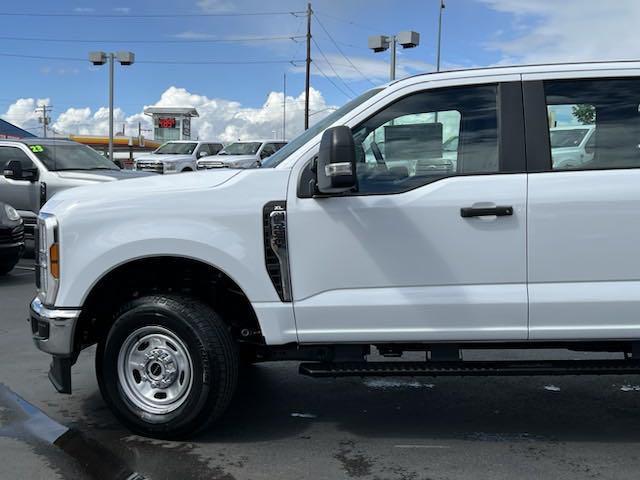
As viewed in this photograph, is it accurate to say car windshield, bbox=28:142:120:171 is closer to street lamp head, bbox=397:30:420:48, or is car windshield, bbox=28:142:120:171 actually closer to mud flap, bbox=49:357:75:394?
mud flap, bbox=49:357:75:394

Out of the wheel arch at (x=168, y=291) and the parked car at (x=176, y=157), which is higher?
the parked car at (x=176, y=157)

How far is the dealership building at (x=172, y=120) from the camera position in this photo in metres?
56.4

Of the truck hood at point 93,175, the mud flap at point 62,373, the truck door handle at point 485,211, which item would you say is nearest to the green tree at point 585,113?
the truck door handle at point 485,211

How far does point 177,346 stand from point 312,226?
107 cm

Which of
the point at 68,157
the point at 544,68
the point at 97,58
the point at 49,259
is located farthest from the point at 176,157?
the point at 544,68

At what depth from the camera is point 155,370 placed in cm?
405

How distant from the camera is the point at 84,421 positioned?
4.46m

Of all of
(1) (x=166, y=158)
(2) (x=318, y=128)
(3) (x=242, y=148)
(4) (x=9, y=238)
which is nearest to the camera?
(2) (x=318, y=128)

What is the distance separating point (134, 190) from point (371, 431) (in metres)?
2.07

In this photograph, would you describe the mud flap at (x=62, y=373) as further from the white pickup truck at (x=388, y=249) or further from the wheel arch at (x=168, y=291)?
the wheel arch at (x=168, y=291)

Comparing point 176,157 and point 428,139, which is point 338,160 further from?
point 176,157

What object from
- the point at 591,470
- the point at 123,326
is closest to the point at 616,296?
the point at 591,470

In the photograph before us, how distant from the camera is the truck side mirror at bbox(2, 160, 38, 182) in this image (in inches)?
451

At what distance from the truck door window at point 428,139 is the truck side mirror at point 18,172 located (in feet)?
30.3
